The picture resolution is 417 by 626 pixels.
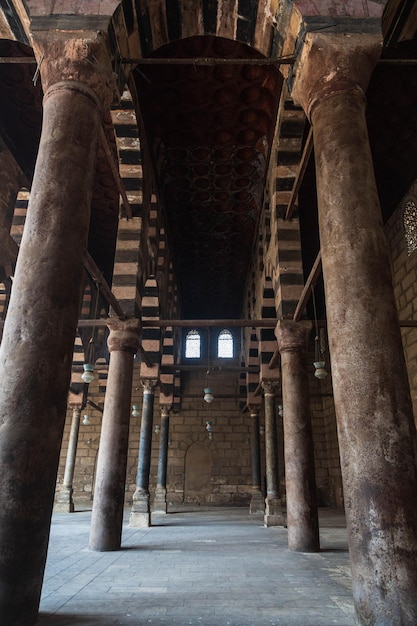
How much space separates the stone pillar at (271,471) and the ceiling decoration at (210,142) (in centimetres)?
485

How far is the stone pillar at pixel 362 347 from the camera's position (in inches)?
105

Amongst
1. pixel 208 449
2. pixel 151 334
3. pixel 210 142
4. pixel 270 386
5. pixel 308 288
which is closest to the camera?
pixel 308 288

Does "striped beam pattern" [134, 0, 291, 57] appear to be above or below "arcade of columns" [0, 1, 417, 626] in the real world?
above

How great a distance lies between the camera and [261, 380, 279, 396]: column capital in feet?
37.0

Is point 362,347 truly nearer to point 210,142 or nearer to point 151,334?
point 210,142

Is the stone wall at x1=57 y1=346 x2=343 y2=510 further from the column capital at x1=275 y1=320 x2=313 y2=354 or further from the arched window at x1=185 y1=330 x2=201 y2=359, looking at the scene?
the column capital at x1=275 y1=320 x2=313 y2=354

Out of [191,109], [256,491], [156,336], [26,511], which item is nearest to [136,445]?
[256,491]

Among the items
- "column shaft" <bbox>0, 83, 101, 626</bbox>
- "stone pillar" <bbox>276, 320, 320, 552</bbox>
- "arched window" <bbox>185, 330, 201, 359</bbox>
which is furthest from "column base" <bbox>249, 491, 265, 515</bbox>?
"column shaft" <bbox>0, 83, 101, 626</bbox>

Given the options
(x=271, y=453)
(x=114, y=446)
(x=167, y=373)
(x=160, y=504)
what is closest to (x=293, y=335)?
(x=114, y=446)

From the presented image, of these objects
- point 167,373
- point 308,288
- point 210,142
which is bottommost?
point 308,288

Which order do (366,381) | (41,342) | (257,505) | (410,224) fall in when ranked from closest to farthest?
(366,381), (41,342), (410,224), (257,505)

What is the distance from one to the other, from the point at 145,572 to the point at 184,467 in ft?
44.3

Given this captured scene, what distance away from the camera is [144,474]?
36.6 ft

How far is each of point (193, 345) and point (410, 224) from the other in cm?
1070
